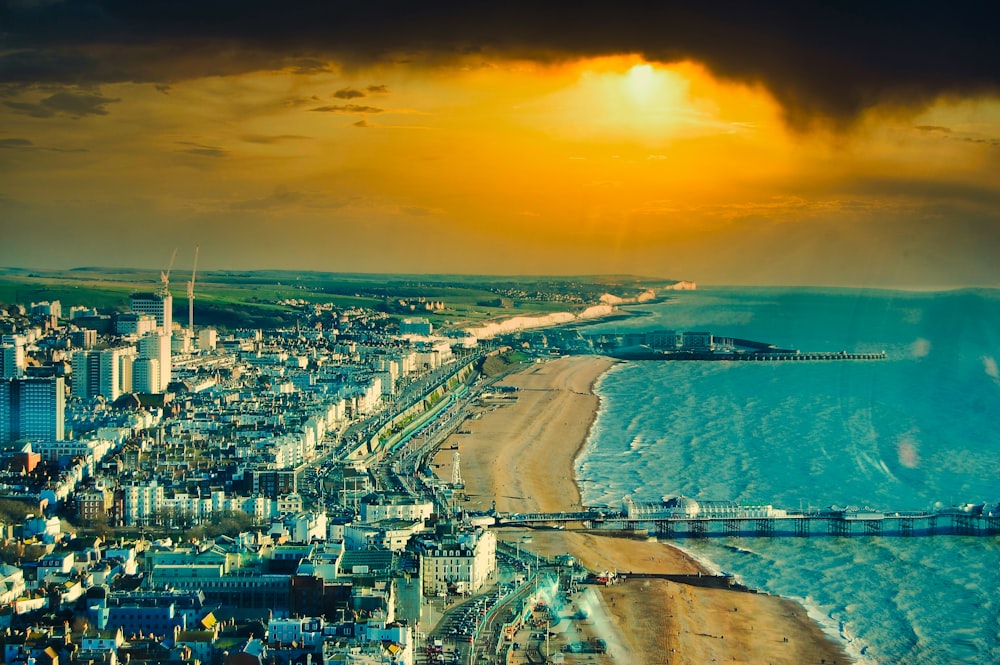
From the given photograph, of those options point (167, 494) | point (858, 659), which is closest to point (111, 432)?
point (167, 494)

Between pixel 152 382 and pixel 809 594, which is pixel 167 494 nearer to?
pixel 809 594

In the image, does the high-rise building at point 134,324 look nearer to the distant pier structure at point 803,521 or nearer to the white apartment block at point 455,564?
the distant pier structure at point 803,521

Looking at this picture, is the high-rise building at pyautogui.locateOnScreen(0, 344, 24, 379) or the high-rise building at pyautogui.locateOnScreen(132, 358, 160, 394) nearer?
the high-rise building at pyautogui.locateOnScreen(0, 344, 24, 379)

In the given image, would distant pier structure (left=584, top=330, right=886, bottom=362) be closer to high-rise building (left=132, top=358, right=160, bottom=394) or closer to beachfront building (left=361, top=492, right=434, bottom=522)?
high-rise building (left=132, top=358, right=160, bottom=394)

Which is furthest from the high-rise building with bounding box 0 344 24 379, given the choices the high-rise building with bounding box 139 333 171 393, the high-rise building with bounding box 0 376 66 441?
the high-rise building with bounding box 139 333 171 393

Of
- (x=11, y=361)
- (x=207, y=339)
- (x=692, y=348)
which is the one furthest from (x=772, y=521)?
(x=692, y=348)

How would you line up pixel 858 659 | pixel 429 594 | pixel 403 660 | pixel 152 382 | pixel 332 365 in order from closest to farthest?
pixel 403 660 → pixel 858 659 → pixel 429 594 → pixel 152 382 → pixel 332 365

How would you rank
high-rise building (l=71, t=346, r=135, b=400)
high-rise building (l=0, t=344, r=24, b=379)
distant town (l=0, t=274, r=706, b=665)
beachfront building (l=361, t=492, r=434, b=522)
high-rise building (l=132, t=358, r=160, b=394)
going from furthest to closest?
high-rise building (l=132, t=358, r=160, b=394)
high-rise building (l=71, t=346, r=135, b=400)
high-rise building (l=0, t=344, r=24, b=379)
beachfront building (l=361, t=492, r=434, b=522)
distant town (l=0, t=274, r=706, b=665)
